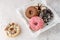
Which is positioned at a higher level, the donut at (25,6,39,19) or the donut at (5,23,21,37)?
the donut at (25,6,39,19)

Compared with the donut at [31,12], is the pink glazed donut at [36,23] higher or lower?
lower

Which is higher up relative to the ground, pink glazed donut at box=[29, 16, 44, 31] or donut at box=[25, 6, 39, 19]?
donut at box=[25, 6, 39, 19]

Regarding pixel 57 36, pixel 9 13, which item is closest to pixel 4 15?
pixel 9 13

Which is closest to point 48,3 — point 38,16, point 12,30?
point 38,16
